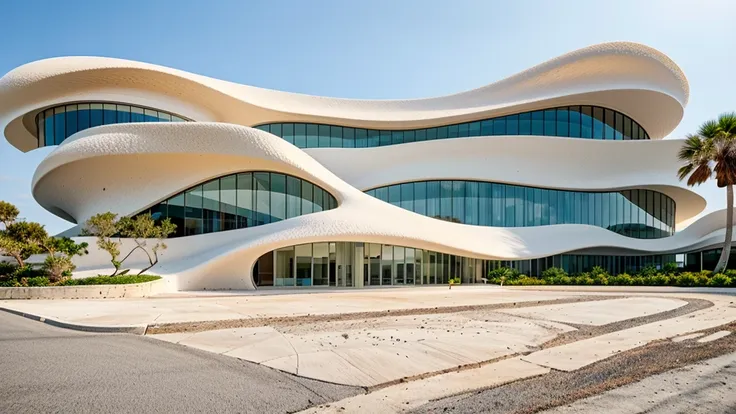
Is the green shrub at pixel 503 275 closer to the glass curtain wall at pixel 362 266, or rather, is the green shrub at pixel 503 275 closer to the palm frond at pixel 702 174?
the glass curtain wall at pixel 362 266

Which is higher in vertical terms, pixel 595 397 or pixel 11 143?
pixel 11 143

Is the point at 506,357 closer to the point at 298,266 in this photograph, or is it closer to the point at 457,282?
the point at 298,266

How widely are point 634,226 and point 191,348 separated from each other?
36333 mm

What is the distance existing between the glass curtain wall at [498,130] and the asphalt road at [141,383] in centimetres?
3179

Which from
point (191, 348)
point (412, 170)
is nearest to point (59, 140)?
point (412, 170)

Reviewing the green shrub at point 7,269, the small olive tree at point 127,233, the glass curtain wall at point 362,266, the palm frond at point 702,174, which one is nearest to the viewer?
the green shrub at point 7,269

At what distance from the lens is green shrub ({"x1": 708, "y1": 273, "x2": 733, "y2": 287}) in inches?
974

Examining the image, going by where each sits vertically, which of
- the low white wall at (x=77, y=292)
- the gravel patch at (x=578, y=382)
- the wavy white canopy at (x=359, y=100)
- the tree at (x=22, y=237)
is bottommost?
the low white wall at (x=77, y=292)

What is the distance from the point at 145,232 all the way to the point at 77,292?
5.10 meters

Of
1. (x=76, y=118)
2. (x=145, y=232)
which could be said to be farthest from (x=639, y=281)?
(x=76, y=118)

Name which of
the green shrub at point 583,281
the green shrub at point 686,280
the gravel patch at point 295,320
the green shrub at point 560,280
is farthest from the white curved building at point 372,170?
the gravel patch at point 295,320

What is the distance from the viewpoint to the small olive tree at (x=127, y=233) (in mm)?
20984

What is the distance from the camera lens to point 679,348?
8344 millimetres

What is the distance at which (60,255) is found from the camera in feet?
67.7
